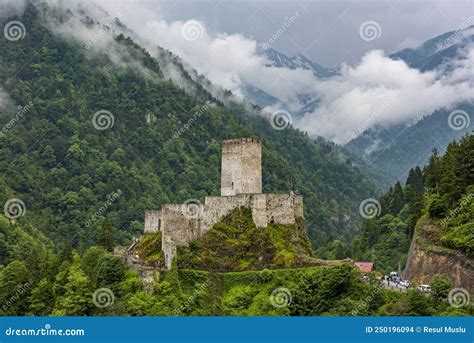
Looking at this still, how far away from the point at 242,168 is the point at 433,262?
19706 mm

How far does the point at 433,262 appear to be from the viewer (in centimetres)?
5953

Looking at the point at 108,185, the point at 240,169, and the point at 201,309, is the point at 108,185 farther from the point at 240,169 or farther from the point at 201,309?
the point at 201,309

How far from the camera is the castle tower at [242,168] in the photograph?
2729 inches

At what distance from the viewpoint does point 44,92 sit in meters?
180

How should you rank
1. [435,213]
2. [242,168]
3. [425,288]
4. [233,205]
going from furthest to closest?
[242,168]
[233,205]
[435,213]
[425,288]

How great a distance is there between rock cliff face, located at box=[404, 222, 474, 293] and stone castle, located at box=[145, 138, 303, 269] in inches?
448

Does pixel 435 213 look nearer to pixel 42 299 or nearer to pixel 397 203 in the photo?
pixel 42 299

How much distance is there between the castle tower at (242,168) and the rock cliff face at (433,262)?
50.0ft

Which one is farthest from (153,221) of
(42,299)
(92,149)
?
(92,149)

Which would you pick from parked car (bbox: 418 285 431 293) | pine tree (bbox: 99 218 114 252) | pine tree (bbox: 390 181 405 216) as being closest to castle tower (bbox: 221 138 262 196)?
pine tree (bbox: 99 218 114 252)

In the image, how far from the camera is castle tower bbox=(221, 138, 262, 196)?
69.3 m

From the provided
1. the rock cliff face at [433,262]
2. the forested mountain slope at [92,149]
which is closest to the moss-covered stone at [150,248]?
the rock cliff face at [433,262]

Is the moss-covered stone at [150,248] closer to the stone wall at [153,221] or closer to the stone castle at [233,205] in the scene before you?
the stone wall at [153,221]

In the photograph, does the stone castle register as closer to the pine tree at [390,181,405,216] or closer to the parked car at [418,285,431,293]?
the parked car at [418,285,431,293]
